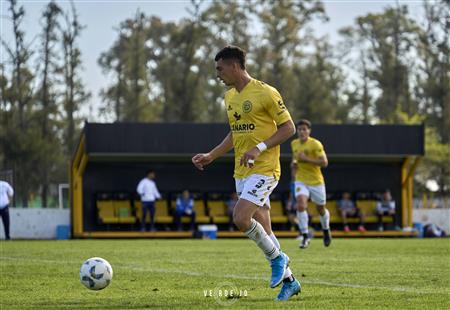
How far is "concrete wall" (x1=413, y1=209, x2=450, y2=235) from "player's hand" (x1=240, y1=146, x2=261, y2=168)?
1180 inches

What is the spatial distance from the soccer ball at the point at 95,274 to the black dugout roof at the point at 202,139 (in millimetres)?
22107

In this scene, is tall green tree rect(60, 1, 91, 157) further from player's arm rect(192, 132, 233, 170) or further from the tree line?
player's arm rect(192, 132, 233, 170)

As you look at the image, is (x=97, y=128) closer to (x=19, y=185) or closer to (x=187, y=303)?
(x=19, y=185)

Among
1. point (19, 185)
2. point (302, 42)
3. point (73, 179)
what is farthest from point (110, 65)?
point (73, 179)

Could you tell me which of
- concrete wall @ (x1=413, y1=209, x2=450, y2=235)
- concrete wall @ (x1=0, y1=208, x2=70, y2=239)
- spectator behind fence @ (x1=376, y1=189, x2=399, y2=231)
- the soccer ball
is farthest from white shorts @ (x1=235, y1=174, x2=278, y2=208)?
concrete wall @ (x1=413, y1=209, x2=450, y2=235)

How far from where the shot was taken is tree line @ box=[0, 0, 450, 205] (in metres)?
44.9

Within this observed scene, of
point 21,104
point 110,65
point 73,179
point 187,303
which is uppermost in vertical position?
point 110,65

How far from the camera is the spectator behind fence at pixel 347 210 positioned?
114 ft

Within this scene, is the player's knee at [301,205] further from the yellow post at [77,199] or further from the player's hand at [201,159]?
the yellow post at [77,199]

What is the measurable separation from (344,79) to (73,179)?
2745cm

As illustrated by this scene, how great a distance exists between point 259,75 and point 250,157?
44.0 metres

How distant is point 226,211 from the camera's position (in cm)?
3481

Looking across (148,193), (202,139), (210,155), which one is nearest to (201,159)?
(210,155)

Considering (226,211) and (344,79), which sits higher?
(344,79)
